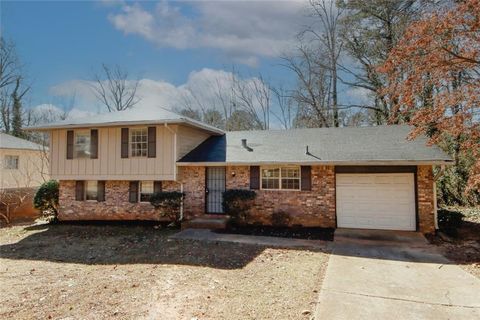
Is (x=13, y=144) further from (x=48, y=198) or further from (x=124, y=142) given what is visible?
(x=124, y=142)

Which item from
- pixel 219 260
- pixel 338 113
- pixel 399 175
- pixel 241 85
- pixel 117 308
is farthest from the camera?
pixel 241 85

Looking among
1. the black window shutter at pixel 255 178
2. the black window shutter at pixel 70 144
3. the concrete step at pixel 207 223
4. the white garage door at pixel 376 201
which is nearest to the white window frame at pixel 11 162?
the black window shutter at pixel 70 144

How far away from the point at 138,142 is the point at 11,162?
13256mm

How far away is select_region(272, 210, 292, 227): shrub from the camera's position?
33.7ft

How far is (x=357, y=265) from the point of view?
641 cm

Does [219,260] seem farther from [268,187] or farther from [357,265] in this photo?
[268,187]

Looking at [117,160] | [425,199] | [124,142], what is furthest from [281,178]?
[117,160]

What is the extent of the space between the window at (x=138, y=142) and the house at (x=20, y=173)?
8.11m

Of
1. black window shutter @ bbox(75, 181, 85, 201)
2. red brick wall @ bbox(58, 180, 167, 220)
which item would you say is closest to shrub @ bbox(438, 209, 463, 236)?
red brick wall @ bbox(58, 180, 167, 220)

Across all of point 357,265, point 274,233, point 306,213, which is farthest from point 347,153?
Answer: point 357,265

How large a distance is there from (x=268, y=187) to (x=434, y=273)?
5.72 metres

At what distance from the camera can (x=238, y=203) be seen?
10453mm

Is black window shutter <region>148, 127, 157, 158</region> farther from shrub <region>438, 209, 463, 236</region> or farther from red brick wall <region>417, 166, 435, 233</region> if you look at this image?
shrub <region>438, 209, 463, 236</region>

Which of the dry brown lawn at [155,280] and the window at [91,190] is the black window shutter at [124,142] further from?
the dry brown lawn at [155,280]
